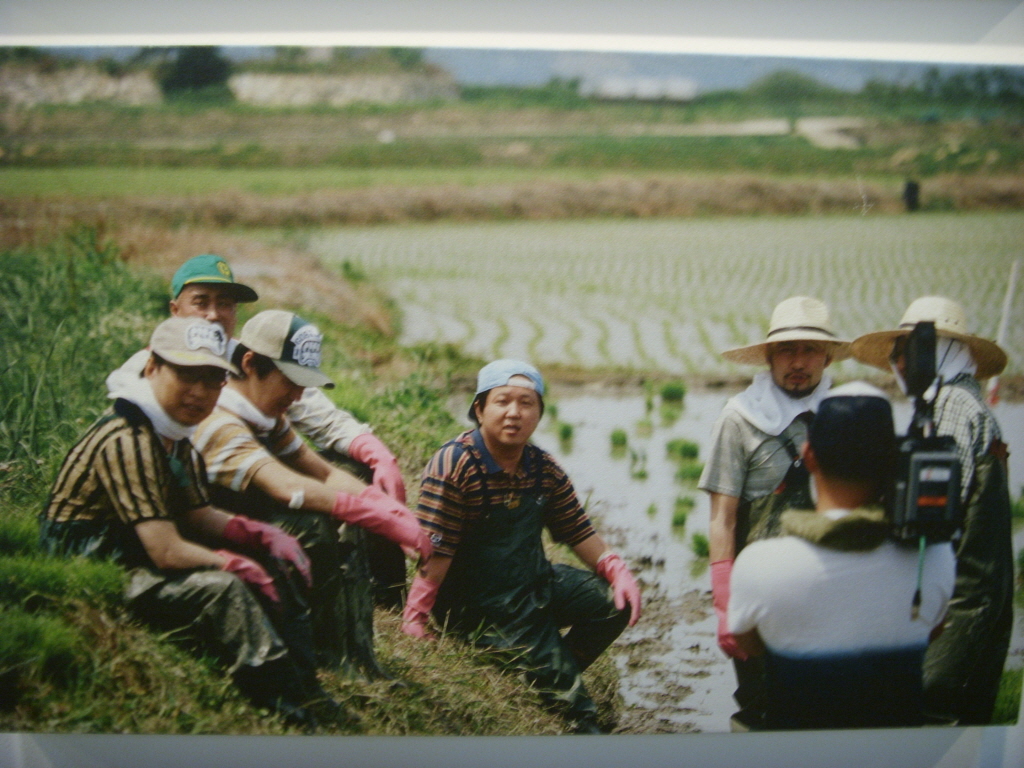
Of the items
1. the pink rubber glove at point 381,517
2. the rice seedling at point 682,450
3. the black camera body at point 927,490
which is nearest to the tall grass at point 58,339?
the pink rubber glove at point 381,517

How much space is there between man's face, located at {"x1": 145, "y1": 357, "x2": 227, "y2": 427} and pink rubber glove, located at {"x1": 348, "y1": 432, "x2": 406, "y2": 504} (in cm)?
65

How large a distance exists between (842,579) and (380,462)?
1663 millimetres

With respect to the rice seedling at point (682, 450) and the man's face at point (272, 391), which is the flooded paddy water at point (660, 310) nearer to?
the rice seedling at point (682, 450)

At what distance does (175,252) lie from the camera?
370cm

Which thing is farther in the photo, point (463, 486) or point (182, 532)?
point (463, 486)

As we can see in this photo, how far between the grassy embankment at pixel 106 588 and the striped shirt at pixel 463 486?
0.39 metres

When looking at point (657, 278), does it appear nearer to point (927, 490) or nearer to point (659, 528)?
point (659, 528)

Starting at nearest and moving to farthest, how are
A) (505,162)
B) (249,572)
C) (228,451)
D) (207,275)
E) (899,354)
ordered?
(249,572), (228,451), (207,275), (899,354), (505,162)

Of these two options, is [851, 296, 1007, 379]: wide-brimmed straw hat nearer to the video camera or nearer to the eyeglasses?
the video camera

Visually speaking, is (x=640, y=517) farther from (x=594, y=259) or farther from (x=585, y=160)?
(x=585, y=160)

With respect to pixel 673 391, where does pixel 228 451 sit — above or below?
below

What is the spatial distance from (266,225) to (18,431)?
1.22 m

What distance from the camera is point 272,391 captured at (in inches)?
124

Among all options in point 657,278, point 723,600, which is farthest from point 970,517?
point 657,278
